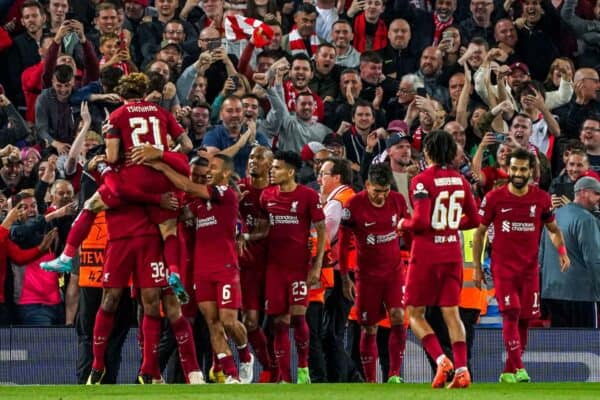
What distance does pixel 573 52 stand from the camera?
2395cm

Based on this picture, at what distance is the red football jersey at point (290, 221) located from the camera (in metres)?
16.2

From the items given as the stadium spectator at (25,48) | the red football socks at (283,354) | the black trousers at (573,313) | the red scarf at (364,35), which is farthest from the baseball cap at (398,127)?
the stadium spectator at (25,48)

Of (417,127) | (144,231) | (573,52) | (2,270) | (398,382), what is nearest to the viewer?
(144,231)

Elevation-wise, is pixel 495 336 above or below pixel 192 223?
below

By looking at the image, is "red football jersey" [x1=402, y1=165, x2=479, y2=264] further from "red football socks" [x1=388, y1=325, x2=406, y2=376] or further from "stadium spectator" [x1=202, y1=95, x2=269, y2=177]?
"stadium spectator" [x1=202, y1=95, x2=269, y2=177]

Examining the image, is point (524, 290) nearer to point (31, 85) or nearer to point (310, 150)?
point (310, 150)

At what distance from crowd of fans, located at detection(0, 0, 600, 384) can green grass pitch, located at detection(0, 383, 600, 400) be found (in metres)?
3.43

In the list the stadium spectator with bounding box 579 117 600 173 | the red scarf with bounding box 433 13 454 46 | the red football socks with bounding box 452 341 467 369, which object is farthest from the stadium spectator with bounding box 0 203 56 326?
the red scarf with bounding box 433 13 454 46

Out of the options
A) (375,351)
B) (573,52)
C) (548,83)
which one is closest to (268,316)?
(375,351)

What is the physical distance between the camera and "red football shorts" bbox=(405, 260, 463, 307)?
14430mm

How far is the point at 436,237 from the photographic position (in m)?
14.4

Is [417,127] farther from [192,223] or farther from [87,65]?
[192,223]

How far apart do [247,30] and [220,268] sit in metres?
6.99

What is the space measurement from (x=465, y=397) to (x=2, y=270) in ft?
22.7
